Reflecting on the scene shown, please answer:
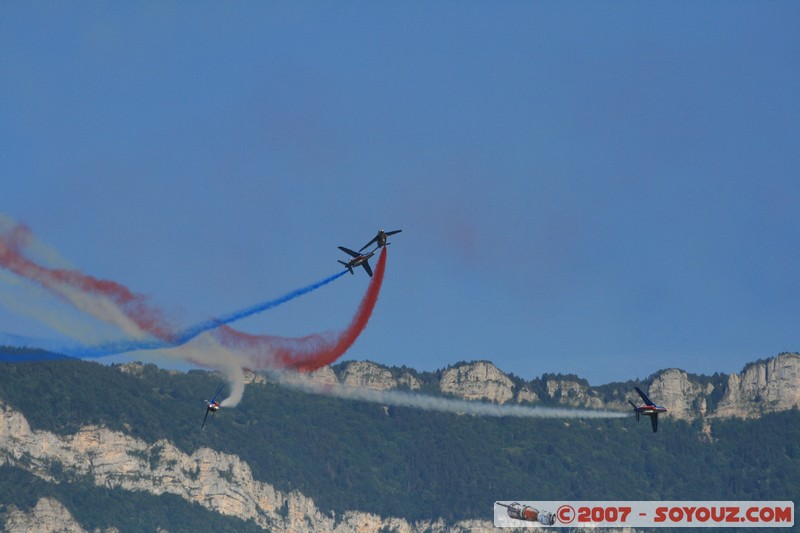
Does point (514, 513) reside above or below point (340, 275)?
below

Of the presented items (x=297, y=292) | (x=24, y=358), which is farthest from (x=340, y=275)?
(x=24, y=358)

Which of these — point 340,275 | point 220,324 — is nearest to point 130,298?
point 220,324

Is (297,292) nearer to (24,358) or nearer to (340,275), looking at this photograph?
(340,275)

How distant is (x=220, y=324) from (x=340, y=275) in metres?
13.6

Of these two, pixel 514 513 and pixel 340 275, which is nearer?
pixel 514 513

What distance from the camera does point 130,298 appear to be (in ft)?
628

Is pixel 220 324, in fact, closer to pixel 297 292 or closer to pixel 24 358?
pixel 297 292

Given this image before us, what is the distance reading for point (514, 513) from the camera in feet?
578

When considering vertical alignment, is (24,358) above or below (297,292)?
below

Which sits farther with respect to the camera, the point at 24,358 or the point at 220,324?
the point at 220,324

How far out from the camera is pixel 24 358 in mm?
180375

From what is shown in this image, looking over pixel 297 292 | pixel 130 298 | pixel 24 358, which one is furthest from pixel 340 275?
pixel 24 358

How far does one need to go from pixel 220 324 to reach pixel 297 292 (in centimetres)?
879

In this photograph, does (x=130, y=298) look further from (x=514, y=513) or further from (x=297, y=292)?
(x=514, y=513)
